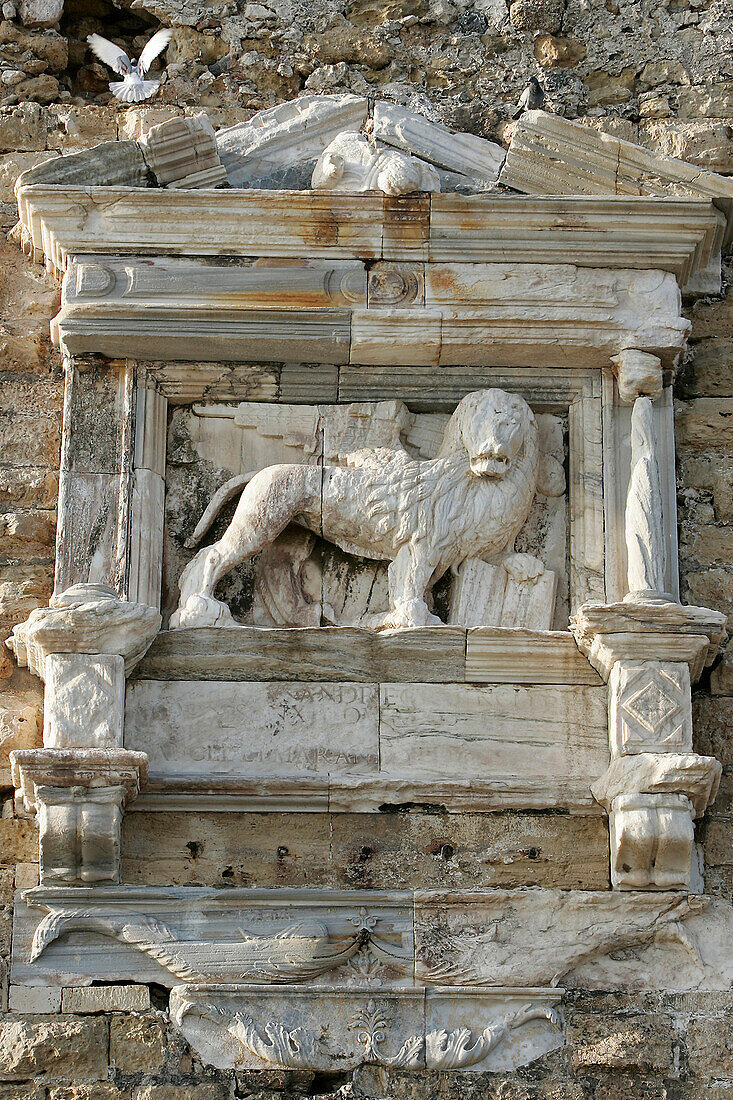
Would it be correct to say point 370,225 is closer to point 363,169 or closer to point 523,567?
point 363,169

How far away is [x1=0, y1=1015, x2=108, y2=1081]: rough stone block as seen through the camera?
512cm

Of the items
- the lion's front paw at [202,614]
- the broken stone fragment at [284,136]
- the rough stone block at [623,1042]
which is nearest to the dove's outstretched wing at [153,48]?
the broken stone fragment at [284,136]

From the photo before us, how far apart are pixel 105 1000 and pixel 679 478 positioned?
96.5 inches

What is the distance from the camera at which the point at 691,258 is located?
6145 millimetres

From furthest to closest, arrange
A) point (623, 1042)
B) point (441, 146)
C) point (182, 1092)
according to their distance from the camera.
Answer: point (441, 146) → point (623, 1042) → point (182, 1092)

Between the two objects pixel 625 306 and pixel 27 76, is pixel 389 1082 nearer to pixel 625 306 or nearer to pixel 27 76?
pixel 625 306

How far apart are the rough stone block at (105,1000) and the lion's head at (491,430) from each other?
190 centimetres

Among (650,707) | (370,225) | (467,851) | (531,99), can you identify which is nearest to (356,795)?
(467,851)

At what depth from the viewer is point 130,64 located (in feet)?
21.9

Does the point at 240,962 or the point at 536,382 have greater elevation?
the point at 536,382

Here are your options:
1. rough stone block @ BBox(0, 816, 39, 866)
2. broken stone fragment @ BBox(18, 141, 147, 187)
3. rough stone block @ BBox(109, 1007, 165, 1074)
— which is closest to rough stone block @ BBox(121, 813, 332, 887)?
rough stone block @ BBox(0, 816, 39, 866)

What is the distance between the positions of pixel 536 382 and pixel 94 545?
5.01 ft

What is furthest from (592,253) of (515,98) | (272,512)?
(272,512)

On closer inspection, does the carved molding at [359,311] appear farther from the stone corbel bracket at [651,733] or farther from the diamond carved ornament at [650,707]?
the diamond carved ornament at [650,707]
